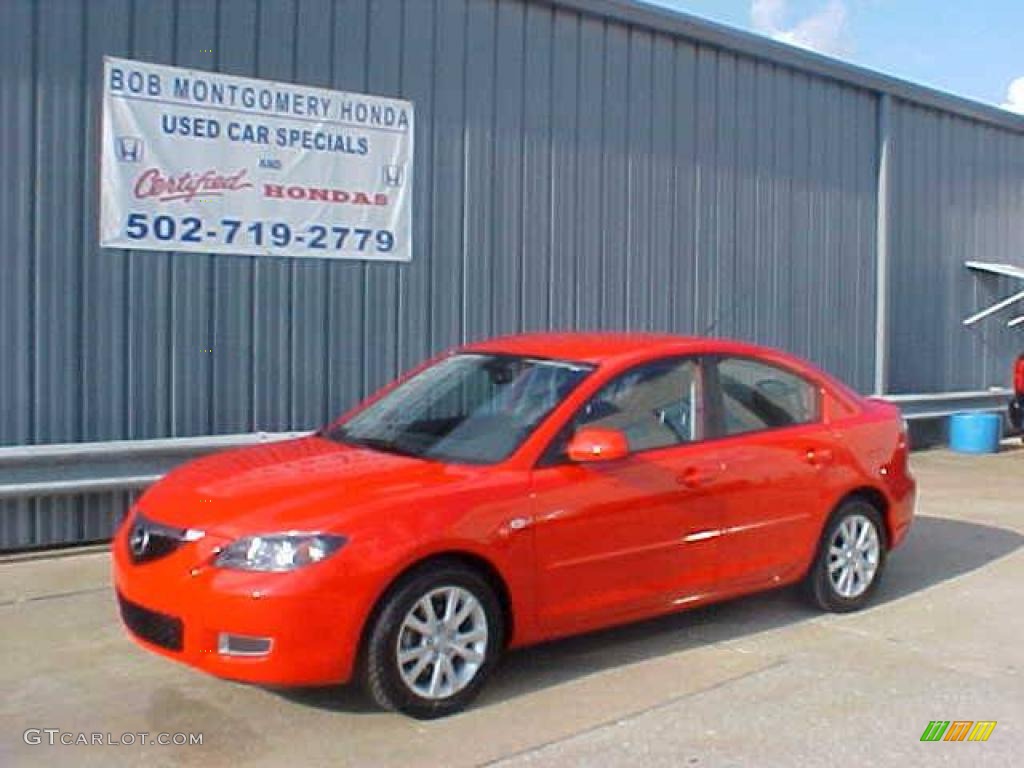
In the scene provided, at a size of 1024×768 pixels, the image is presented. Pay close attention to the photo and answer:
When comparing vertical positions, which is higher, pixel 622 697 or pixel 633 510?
pixel 633 510

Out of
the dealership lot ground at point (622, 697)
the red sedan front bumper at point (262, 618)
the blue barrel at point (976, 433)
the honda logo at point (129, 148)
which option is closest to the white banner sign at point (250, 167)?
the honda logo at point (129, 148)

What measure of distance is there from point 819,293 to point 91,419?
8.47 m

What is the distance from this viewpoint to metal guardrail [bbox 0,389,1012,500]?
25.0 feet

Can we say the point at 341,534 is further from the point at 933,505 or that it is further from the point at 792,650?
the point at 933,505

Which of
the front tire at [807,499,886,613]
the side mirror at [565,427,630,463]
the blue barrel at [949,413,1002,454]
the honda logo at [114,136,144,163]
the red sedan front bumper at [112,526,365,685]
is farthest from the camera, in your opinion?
the blue barrel at [949,413,1002,454]

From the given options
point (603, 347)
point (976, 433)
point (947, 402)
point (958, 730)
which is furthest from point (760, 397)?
point (947, 402)

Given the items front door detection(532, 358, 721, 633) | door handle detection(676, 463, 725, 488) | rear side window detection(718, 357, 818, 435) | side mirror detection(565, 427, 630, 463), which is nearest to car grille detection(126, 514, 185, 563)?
front door detection(532, 358, 721, 633)

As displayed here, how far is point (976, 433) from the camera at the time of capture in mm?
14531

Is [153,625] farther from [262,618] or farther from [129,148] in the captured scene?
[129,148]

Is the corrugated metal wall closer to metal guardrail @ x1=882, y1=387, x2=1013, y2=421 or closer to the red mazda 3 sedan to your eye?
metal guardrail @ x1=882, y1=387, x2=1013, y2=421

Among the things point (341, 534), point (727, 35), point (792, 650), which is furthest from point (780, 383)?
point (727, 35)

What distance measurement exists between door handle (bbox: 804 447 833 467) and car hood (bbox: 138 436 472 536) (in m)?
2.16

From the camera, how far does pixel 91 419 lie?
26.4 feet

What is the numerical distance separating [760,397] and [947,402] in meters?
9.38
